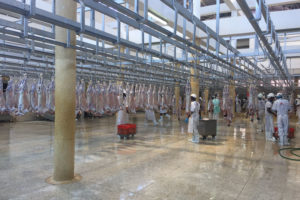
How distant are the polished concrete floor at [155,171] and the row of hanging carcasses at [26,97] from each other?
49.7 inches

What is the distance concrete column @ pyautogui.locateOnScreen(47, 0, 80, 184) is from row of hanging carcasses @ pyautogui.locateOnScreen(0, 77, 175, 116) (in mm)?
2690

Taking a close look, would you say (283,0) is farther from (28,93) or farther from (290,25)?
(28,93)

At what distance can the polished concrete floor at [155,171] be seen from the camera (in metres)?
4.38

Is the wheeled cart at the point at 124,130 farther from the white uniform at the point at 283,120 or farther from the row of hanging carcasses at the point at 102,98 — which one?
the white uniform at the point at 283,120

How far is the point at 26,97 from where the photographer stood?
7.18 metres

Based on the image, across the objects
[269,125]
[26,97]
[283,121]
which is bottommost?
[269,125]

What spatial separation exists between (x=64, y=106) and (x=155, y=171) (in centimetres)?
243

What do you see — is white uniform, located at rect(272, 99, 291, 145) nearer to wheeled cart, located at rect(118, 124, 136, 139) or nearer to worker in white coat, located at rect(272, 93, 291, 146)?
worker in white coat, located at rect(272, 93, 291, 146)

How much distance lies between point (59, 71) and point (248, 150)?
6.11m

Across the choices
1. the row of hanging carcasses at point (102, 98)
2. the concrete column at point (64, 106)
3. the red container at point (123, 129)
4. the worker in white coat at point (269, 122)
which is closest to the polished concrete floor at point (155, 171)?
the concrete column at point (64, 106)

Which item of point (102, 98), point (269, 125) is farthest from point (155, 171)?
point (269, 125)

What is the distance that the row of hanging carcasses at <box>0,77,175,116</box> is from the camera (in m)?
7.15

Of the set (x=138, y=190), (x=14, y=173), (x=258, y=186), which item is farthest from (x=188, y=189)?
(x=14, y=173)

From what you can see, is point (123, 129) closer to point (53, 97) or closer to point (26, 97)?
point (53, 97)
